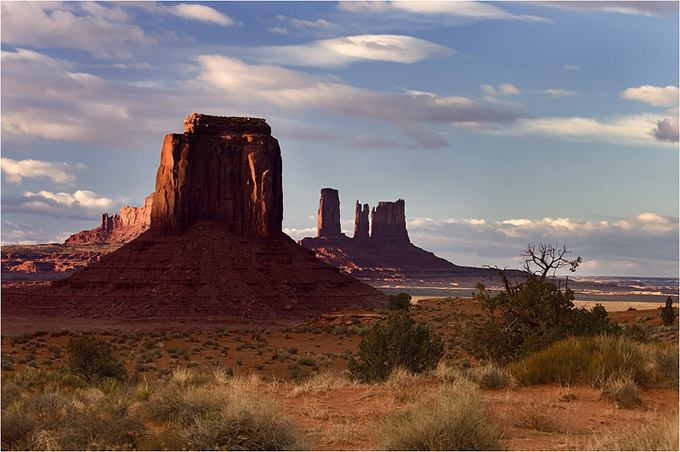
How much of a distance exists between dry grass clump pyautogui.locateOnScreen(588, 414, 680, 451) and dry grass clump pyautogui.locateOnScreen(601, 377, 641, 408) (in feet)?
8.60

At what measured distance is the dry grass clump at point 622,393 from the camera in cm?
1241

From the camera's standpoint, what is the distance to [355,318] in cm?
5903

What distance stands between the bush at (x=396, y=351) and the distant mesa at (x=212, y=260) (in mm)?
52637

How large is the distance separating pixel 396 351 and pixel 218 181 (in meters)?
78.0

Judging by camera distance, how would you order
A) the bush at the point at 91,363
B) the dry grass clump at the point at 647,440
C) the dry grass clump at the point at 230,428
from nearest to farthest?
the dry grass clump at the point at 647,440 < the dry grass clump at the point at 230,428 < the bush at the point at 91,363

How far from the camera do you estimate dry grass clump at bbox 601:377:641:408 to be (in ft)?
40.7

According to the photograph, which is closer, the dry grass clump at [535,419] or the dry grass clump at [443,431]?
the dry grass clump at [443,431]

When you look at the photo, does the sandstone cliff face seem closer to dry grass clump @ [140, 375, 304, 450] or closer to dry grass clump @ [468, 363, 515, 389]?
dry grass clump @ [468, 363, 515, 389]

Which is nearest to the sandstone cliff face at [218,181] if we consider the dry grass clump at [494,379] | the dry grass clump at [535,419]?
the dry grass clump at [494,379]

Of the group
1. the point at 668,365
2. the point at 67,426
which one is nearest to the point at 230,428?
the point at 67,426

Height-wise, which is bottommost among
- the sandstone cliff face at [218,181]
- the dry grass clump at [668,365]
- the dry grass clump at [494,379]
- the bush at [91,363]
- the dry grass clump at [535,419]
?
the bush at [91,363]

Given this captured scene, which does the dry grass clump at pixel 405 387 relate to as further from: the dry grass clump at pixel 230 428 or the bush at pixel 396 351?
the bush at pixel 396 351

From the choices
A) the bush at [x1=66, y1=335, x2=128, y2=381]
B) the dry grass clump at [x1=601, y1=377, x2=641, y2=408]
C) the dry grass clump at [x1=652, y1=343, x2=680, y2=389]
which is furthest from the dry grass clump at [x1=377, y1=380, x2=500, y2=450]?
the bush at [x1=66, y1=335, x2=128, y2=381]

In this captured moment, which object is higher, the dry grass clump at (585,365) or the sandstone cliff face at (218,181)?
the sandstone cliff face at (218,181)
